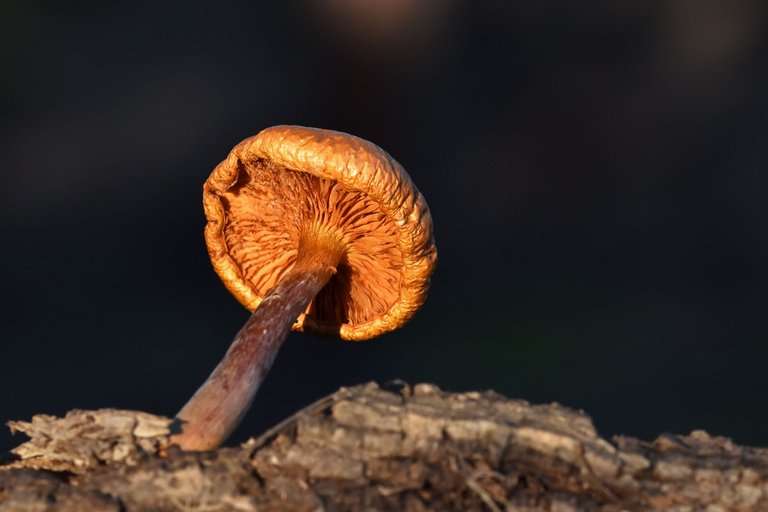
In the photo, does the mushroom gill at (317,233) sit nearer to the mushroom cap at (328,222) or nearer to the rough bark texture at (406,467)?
the mushroom cap at (328,222)

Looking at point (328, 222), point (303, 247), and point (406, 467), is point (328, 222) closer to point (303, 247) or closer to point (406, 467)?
point (303, 247)

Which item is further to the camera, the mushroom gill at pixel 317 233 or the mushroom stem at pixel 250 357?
the mushroom gill at pixel 317 233

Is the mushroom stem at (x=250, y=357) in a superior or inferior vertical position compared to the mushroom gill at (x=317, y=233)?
inferior

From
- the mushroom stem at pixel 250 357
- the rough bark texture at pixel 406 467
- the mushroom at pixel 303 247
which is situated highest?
the mushroom at pixel 303 247

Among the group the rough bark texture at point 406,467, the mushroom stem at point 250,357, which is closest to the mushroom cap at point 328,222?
the mushroom stem at point 250,357

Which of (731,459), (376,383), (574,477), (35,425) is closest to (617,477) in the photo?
(574,477)

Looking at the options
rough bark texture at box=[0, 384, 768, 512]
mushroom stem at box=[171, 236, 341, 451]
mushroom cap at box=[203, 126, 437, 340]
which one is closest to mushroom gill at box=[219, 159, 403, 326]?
mushroom cap at box=[203, 126, 437, 340]

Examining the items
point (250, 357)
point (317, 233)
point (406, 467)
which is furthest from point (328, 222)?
point (406, 467)

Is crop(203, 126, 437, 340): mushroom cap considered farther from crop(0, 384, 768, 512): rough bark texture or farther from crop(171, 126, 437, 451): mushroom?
crop(0, 384, 768, 512): rough bark texture
